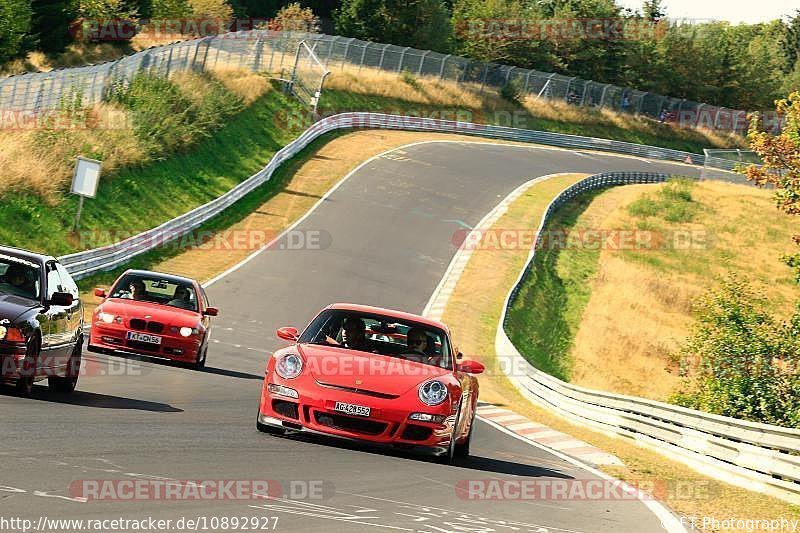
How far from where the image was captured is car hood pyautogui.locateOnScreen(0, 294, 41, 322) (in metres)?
11.9

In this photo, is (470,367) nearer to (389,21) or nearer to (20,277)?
(20,277)

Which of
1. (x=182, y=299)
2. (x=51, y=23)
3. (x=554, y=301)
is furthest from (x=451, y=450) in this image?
(x=51, y=23)

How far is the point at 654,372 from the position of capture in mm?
38219

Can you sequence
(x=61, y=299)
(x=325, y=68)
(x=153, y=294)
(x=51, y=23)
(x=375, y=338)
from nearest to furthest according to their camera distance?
(x=61, y=299) → (x=375, y=338) → (x=153, y=294) → (x=51, y=23) → (x=325, y=68)

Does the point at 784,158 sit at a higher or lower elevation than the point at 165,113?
higher

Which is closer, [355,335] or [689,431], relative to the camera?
[355,335]

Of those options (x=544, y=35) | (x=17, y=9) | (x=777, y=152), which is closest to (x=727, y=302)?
(x=777, y=152)

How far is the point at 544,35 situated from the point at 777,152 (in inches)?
2399

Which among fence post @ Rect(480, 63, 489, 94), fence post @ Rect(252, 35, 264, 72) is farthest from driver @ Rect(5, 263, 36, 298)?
fence post @ Rect(480, 63, 489, 94)

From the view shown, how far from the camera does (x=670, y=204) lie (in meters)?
61.5

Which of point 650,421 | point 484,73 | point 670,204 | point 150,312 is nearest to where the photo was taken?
point 150,312

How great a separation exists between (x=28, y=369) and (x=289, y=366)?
269 centimetres

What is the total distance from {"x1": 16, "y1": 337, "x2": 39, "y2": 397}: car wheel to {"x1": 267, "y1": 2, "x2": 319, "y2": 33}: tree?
78467 millimetres

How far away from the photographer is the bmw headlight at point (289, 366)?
37.9 feet
